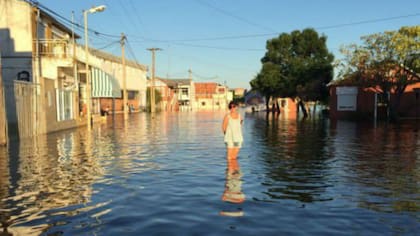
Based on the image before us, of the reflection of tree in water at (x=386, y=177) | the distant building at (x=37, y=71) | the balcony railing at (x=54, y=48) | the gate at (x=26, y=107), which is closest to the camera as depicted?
the reflection of tree in water at (x=386, y=177)

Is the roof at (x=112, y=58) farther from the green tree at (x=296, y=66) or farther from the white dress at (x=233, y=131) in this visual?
the white dress at (x=233, y=131)

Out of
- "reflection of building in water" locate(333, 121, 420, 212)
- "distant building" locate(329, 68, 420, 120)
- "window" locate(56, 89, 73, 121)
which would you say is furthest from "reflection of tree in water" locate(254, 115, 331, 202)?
"distant building" locate(329, 68, 420, 120)

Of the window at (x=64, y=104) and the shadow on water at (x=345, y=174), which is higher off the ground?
the window at (x=64, y=104)

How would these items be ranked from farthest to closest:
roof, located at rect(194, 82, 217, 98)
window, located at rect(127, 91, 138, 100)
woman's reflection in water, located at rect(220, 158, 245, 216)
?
roof, located at rect(194, 82, 217, 98)
window, located at rect(127, 91, 138, 100)
woman's reflection in water, located at rect(220, 158, 245, 216)

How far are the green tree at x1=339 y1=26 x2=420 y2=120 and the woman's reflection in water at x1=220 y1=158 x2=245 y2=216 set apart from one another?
80.1 feet

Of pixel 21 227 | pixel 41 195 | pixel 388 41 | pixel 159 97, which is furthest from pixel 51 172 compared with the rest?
pixel 159 97

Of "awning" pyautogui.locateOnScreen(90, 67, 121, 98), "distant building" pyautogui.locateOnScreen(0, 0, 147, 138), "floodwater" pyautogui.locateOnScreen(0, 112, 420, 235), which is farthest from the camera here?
"awning" pyautogui.locateOnScreen(90, 67, 121, 98)

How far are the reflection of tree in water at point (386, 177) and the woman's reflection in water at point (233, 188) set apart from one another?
214 cm

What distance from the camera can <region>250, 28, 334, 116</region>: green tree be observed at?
52469mm

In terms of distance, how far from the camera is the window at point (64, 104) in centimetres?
2527

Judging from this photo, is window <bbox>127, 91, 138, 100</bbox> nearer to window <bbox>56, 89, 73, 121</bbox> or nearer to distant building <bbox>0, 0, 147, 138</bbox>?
distant building <bbox>0, 0, 147, 138</bbox>

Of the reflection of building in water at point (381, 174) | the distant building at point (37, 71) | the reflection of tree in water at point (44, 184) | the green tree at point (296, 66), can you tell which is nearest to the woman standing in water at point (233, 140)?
the reflection of building in water at point (381, 174)

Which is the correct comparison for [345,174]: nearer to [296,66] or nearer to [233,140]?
[233,140]

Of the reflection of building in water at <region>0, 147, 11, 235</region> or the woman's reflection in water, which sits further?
the woman's reflection in water
